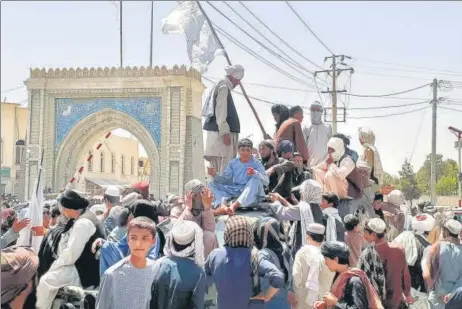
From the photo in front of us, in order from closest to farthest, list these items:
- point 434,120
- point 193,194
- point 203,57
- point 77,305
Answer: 1. point 77,305
2. point 193,194
3. point 203,57
4. point 434,120

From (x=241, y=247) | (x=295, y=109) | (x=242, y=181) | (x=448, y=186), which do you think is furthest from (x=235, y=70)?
(x=448, y=186)

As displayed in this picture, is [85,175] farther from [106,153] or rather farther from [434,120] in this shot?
[434,120]

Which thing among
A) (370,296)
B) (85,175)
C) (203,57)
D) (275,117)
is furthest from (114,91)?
(370,296)

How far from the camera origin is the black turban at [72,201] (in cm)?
415

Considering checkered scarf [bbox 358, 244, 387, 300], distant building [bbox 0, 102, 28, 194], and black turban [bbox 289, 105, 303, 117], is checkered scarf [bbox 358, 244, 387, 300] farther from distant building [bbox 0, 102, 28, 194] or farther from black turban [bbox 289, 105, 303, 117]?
distant building [bbox 0, 102, 28, 194]

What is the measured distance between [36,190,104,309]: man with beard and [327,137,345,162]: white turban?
301cm

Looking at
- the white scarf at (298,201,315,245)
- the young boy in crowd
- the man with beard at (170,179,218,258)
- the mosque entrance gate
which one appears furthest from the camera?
the mosque entrance gate

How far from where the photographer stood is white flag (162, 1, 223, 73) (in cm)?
933

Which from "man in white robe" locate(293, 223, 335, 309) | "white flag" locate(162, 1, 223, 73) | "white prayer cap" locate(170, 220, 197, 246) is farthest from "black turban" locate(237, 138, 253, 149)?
"white flag" locate(162, 1, 223, 73)

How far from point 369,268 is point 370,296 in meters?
0.91

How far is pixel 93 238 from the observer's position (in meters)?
4.08

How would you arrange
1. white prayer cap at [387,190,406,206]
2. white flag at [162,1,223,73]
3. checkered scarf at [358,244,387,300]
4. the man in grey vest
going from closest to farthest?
1. checkered scarf at [358,244,387,300]
2. the man in grey vest
3. white prayer cap at [387,190,406,206]
4. white flag at [162,1,223,73]

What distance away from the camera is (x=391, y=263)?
437 centimetres

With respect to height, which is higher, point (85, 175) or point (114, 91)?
point (114, 91)
